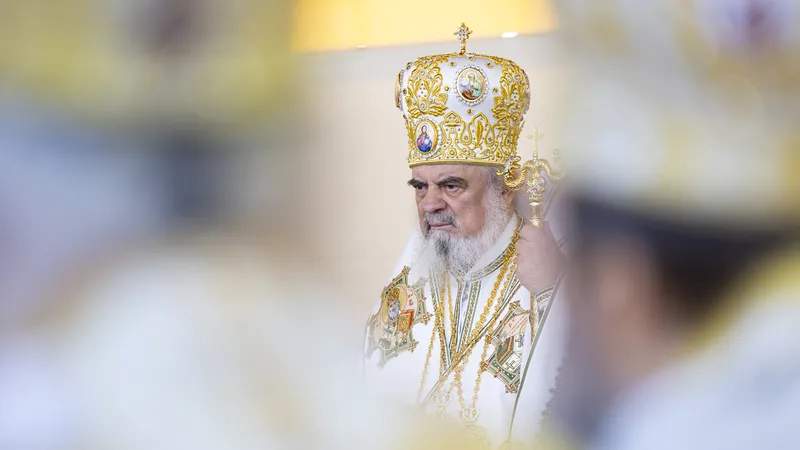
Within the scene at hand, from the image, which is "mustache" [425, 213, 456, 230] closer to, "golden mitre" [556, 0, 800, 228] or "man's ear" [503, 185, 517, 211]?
"man's ear" [503, 185, 517, 211]

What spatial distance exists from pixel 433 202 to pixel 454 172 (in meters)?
0.18

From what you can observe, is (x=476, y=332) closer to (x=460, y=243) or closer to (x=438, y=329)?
(x=438, y=329)

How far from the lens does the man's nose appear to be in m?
4.34

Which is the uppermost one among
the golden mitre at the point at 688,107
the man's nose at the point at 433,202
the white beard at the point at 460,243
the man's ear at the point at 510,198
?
the golden mitre at the point at 688,107

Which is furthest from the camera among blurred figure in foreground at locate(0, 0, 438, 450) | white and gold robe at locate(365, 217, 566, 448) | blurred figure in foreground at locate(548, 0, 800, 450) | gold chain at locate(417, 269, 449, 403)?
gold chain at locate(417, 269, 449, 403)

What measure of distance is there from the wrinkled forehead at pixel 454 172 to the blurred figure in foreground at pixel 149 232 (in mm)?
3612

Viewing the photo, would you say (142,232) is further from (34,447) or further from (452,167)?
(452,167)

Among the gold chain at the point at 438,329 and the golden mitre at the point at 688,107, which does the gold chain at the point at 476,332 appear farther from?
the golden mitre at the point at 688,107

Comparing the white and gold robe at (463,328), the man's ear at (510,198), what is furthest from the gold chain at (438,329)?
the man's ear at (510,198)

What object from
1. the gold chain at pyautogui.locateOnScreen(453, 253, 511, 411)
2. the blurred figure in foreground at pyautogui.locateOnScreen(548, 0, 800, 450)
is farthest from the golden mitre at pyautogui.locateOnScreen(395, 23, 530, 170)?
the blurred figure in foreground at pyautogui.locateOnScreen(548, 0, 800, 450)

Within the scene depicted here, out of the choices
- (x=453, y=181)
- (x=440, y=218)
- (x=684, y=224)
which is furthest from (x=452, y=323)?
(x=684, y=224)

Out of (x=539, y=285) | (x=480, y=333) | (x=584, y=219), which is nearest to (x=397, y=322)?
(x=480, y=333)

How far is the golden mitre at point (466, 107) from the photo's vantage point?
14.2 ft

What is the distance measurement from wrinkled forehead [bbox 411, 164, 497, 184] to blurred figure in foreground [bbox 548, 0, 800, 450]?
11.1ft
